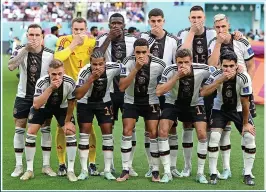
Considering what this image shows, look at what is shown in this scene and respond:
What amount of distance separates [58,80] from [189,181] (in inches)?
80.2

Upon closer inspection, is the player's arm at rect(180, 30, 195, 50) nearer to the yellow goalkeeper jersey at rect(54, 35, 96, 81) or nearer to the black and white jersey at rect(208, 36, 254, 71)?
the black and white jersey at rect(208, 36, 254, 71)

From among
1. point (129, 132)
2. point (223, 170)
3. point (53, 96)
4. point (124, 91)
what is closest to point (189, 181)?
point (223, 170)

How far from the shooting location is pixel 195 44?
6750mm

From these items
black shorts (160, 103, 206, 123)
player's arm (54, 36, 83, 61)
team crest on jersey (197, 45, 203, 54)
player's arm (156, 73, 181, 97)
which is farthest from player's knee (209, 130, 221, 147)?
player's arm (54, 36, 83, 61)

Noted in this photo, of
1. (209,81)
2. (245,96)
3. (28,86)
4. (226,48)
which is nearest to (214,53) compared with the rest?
(226,48)

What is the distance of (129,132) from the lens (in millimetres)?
6430

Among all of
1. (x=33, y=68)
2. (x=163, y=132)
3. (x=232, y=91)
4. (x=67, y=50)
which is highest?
(x=67, y=50)

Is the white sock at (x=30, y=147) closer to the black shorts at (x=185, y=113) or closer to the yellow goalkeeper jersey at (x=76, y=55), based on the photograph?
the yellow goalkeeper jersey at (x=76, y=55)

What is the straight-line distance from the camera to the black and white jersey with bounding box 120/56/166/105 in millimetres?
6390

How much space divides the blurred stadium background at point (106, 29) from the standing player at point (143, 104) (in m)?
0.32

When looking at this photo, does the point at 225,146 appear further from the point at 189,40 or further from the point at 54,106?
the point at 54,106

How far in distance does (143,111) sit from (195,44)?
1131mm

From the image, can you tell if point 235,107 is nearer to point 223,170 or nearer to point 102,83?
point 223,170

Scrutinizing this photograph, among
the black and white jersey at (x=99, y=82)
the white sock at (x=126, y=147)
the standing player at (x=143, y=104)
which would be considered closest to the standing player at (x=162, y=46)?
the standing player at (x=143, y=104)
